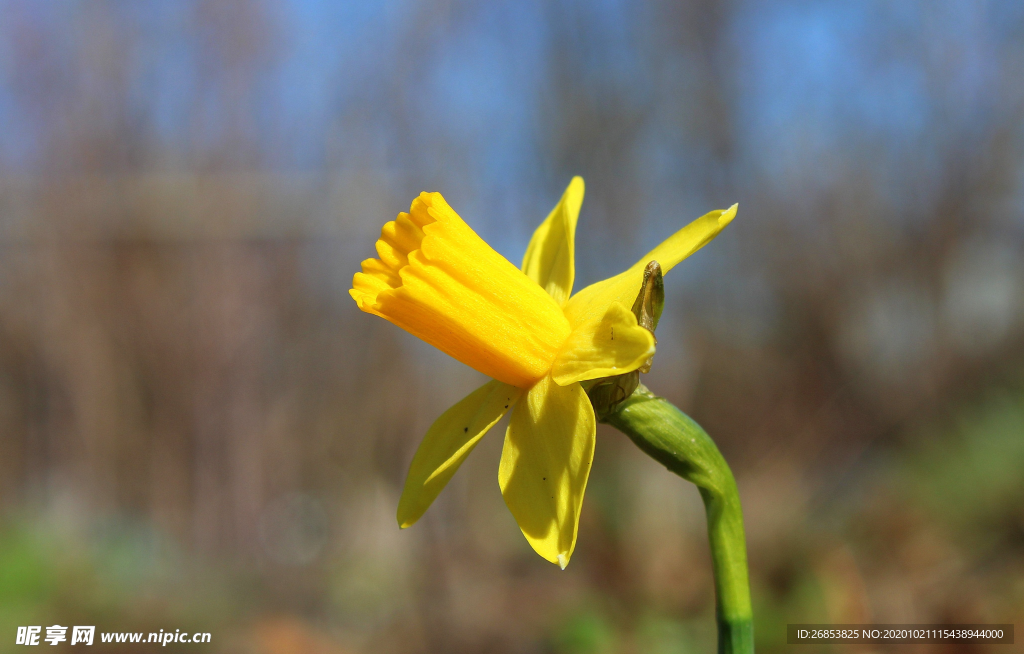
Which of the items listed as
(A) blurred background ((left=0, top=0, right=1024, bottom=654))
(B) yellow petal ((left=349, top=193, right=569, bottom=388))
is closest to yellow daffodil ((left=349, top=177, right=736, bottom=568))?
(B) yellow petal ((left=349, top=193, right=569, bottom=388))

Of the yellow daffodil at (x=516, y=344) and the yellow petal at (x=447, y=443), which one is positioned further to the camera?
the yellow petal at (x=447, y=443)

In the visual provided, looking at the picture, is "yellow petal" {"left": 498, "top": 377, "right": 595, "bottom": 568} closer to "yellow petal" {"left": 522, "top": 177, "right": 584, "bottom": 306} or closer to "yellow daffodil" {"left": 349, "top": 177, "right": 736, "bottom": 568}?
"yellow daffodil" {"left": 349, "top": 177, "right": 736, "bottom": 568}

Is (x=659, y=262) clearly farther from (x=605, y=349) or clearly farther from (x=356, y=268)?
(x=356, y=268)

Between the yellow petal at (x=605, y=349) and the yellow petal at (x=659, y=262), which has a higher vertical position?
the yellow petal at (x=659, y=262)

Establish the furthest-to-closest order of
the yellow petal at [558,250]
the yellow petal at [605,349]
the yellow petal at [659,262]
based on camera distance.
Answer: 1. the yellow petal at [558,250]
2. the yellow petal at [659,262]
3. the yellow petal at [605,349]

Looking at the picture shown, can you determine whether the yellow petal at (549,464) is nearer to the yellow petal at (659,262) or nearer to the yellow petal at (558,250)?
the yellow petal at (659,262)

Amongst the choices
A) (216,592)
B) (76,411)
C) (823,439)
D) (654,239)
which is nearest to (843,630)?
(823,439)

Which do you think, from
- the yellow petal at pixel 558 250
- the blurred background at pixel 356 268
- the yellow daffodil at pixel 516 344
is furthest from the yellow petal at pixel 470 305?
the blurred background at pixel 356 268

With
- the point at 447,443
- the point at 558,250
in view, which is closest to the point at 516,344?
the point at 447,443
